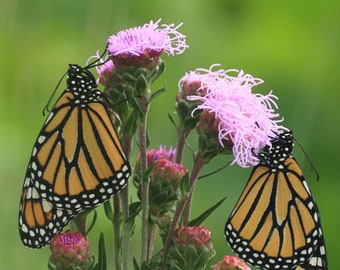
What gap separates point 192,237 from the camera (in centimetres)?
125

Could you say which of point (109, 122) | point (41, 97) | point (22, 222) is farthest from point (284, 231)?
point (41, 97)

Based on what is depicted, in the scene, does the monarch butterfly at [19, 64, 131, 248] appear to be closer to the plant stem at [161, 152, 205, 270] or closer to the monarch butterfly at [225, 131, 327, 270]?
the plant stem at [161, 152, 205, 270]

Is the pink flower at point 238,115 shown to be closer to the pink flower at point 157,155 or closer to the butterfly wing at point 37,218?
the pink flower at point 157,155

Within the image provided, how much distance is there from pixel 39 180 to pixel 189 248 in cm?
33

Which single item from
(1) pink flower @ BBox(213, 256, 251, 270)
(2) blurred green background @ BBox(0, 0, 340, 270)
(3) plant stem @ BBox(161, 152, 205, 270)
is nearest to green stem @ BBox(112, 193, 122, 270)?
(3) plant stem @ BBox(161, 152, 205, 270)

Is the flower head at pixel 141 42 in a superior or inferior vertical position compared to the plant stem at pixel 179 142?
superior

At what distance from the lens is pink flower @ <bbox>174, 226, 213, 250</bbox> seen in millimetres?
1247

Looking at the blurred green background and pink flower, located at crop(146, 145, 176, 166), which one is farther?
the blurred green background

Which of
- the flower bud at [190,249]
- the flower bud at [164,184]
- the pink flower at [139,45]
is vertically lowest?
the flower bud at [190,249]

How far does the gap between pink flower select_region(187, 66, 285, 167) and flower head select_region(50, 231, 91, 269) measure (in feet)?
1.16

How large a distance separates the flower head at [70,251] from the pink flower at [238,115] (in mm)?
355

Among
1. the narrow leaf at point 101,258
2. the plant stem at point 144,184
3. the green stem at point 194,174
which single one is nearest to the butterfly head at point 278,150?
the green stem at point 194,174

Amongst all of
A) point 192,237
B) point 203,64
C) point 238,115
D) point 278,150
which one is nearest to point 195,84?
point 238,115

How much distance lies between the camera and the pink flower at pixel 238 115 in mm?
1304
